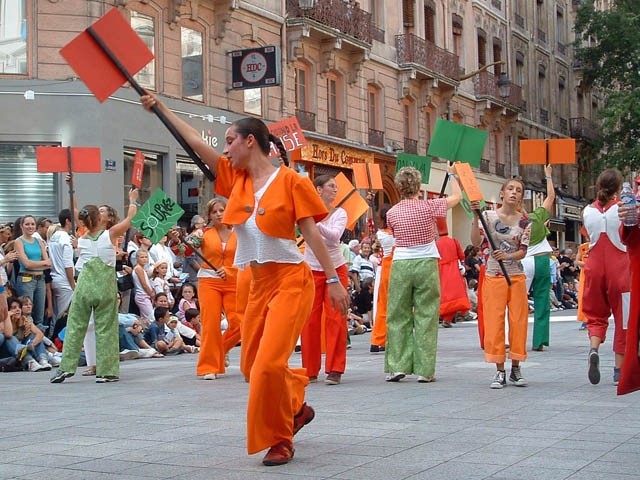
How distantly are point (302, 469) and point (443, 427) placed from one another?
63.1 inches

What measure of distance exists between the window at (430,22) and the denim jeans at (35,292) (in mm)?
25166

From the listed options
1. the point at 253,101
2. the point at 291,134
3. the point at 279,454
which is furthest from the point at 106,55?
the point at 253,101

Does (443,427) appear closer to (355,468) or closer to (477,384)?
(355,468)

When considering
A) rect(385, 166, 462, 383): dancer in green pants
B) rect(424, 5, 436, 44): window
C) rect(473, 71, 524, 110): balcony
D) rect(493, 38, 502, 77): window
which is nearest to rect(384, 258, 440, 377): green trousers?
rect(385, 166, 462, 383): dancer in green pants

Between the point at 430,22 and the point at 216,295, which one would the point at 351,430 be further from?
the point at 430,22

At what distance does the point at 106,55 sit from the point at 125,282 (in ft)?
29.2

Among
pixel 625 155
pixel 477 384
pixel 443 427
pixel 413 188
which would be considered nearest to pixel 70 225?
pixel 413 188

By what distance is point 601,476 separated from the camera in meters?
5.13

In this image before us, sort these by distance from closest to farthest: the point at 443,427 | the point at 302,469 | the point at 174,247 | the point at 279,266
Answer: the point at 302,469 → the point at 279,266 → the point at 443,427 → the point at 174,247

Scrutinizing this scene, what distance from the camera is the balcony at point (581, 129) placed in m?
51.3

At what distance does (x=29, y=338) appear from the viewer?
12695 millimetres

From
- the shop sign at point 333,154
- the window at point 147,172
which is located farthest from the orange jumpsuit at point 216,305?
the shop sign at point 333,154

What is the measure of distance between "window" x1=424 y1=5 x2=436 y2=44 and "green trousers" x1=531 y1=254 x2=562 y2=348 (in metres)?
24.8

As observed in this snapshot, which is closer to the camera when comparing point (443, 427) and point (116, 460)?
point (116, 460)
